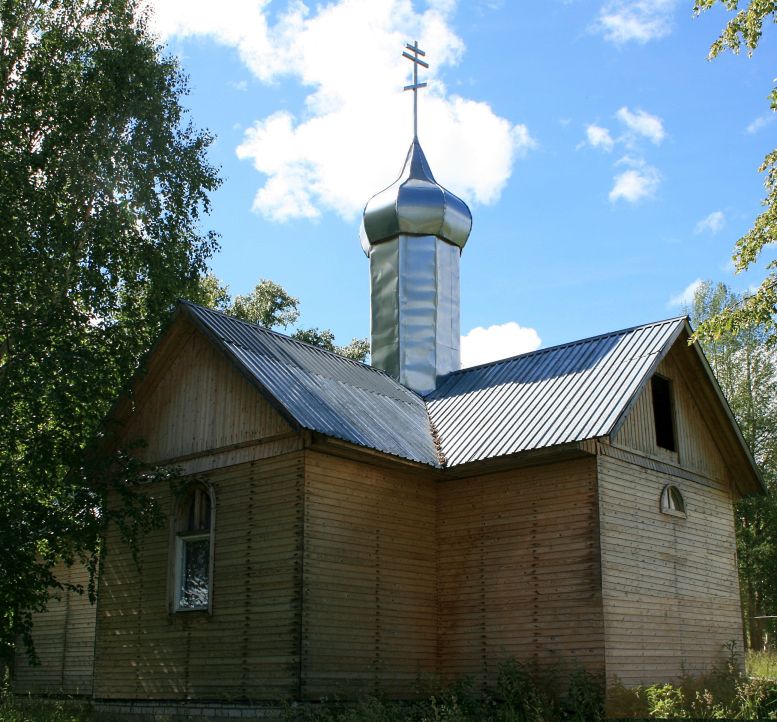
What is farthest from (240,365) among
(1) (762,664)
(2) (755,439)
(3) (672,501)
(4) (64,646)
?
(2) (755,439)

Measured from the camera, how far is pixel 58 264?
1672 centimetres

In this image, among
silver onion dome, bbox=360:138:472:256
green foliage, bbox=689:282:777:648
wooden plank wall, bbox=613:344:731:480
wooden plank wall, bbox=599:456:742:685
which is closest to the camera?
wooden plank wall, bbox=599:456:742:685

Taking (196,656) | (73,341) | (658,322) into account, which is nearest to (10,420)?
(73,341)

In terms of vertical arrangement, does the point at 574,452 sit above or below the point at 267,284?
below

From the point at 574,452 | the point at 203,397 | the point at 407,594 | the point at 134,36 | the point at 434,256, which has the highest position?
the point at 134,36

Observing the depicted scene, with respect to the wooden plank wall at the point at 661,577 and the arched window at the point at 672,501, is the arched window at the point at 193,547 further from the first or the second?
the arched window at the point at 672,501

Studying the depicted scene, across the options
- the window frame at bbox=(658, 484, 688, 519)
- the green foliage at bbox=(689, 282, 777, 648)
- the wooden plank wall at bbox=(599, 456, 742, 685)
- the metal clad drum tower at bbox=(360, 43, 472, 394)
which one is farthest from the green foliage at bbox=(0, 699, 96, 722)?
the green foliage at bbox=(689, 282, 777, 648)

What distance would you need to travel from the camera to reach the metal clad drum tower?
1980 centimetres

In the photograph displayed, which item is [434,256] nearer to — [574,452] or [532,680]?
[574,452]

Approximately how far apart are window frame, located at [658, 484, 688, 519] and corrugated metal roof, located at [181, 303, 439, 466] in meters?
3.76

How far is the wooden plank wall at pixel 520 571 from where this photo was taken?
13.3m

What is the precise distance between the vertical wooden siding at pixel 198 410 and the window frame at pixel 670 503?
624cm

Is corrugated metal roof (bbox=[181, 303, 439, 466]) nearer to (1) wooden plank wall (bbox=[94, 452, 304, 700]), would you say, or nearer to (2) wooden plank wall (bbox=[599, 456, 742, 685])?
(1) wooden plank wall (bbox=[94, 452, 304, 700])

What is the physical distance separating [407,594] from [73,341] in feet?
23.8
